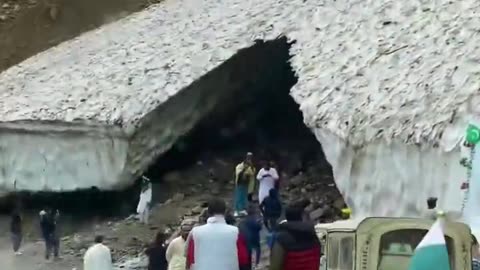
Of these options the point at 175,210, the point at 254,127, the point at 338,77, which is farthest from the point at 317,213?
the point at 254,127

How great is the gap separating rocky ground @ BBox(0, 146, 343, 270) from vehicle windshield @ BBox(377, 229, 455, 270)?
6278 mm

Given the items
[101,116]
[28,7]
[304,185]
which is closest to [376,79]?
[304,185]

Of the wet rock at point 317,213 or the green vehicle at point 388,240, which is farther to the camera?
the wet rock at point 317,213

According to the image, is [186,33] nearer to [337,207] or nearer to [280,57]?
[280,57]

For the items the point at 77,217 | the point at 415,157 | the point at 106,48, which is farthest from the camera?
the point at 106,48

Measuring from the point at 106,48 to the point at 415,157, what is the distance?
9863mm

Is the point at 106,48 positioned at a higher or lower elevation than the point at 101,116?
higher

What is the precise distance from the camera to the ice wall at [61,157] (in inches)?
753

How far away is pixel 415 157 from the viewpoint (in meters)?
13.6

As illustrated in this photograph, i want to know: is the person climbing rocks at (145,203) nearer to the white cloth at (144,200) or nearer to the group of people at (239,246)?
the white cloth at (144,200)

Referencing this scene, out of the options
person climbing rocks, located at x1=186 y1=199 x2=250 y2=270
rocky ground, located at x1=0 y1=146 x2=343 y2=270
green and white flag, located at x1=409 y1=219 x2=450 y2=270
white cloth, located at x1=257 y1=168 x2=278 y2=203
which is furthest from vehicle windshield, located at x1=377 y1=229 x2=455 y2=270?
white cloth, located at x1=257 y1=168 x2=278 y2=203

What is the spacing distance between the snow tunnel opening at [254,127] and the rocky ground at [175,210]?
0.26 ft

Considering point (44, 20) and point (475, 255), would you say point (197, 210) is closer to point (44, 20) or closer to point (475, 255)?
point (475, 255)

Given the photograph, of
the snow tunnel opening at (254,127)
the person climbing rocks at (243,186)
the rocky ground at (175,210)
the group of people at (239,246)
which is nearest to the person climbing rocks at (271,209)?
the rocky ground at (175,210)
